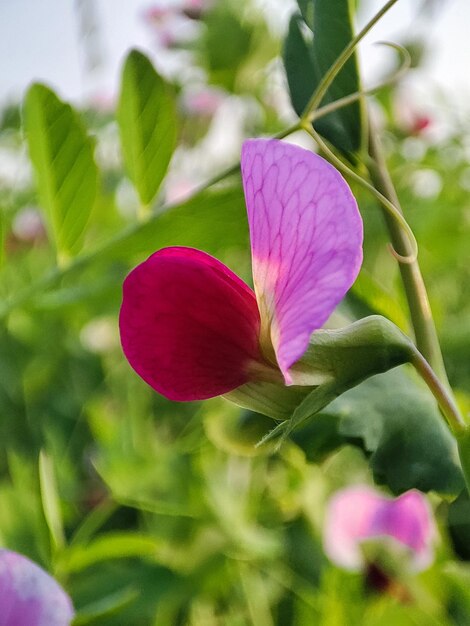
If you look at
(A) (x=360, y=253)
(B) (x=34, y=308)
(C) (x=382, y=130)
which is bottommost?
(C) (x=382, y=130)

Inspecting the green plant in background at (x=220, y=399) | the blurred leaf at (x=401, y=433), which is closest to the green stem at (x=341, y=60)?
the green plant in background at (x=220, y=399)

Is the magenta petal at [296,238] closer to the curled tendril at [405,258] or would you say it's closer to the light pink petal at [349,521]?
the curled tendril at [405,258]

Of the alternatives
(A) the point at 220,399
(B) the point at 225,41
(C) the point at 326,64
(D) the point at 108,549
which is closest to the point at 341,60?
(C) the point at 326,64

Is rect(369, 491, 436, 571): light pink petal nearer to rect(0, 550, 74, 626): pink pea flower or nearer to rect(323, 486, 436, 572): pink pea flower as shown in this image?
rect(323, 486, 436, 572): pink pea flower

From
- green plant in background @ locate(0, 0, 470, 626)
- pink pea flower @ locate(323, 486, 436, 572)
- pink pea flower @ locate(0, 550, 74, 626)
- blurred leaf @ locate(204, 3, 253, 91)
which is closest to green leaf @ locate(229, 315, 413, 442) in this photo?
green plant in background @ locate(0, 0, 470, 626)

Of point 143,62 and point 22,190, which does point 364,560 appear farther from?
point 22,190

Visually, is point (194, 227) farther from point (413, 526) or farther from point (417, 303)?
point (413, 526)

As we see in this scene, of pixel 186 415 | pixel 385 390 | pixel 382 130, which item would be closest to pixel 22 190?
pixel 186 415
